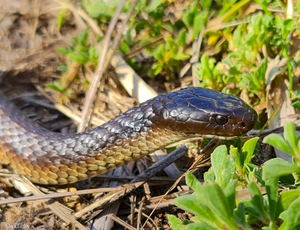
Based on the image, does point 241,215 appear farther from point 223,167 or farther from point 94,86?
point 94,86

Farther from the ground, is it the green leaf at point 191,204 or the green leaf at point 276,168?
the green leaf at point 276,168

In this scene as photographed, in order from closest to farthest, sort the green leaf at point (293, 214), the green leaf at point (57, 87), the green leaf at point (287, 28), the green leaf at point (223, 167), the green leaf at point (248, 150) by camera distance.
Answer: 1. the green leaf at point (293, 214)
2. the green leaf at point (223, 167)
3. the green leaf at point (248, 150)
4. the green leaf at point (287, 28)
5. the green leaf at point (57, 87)

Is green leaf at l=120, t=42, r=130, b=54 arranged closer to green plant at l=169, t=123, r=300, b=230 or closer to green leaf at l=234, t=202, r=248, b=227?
green plant at l=169, t=123, r=300, b=230

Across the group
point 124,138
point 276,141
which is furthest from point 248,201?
point 124,138

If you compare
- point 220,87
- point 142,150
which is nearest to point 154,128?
point 142,150

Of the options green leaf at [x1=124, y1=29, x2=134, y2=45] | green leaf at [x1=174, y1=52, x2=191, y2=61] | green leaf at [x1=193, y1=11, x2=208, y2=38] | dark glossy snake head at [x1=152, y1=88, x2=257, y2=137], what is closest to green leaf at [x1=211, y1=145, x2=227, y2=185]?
dark glossy snake head at [x1=152, y1=88, x2=257, y2=137]

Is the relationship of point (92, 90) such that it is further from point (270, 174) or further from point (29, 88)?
point (270, 174)

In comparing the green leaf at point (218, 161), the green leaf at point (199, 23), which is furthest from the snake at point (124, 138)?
the green leaf at point (199, 23)

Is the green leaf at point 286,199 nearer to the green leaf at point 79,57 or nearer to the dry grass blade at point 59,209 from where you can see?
the dry grass blade at point 59,209
